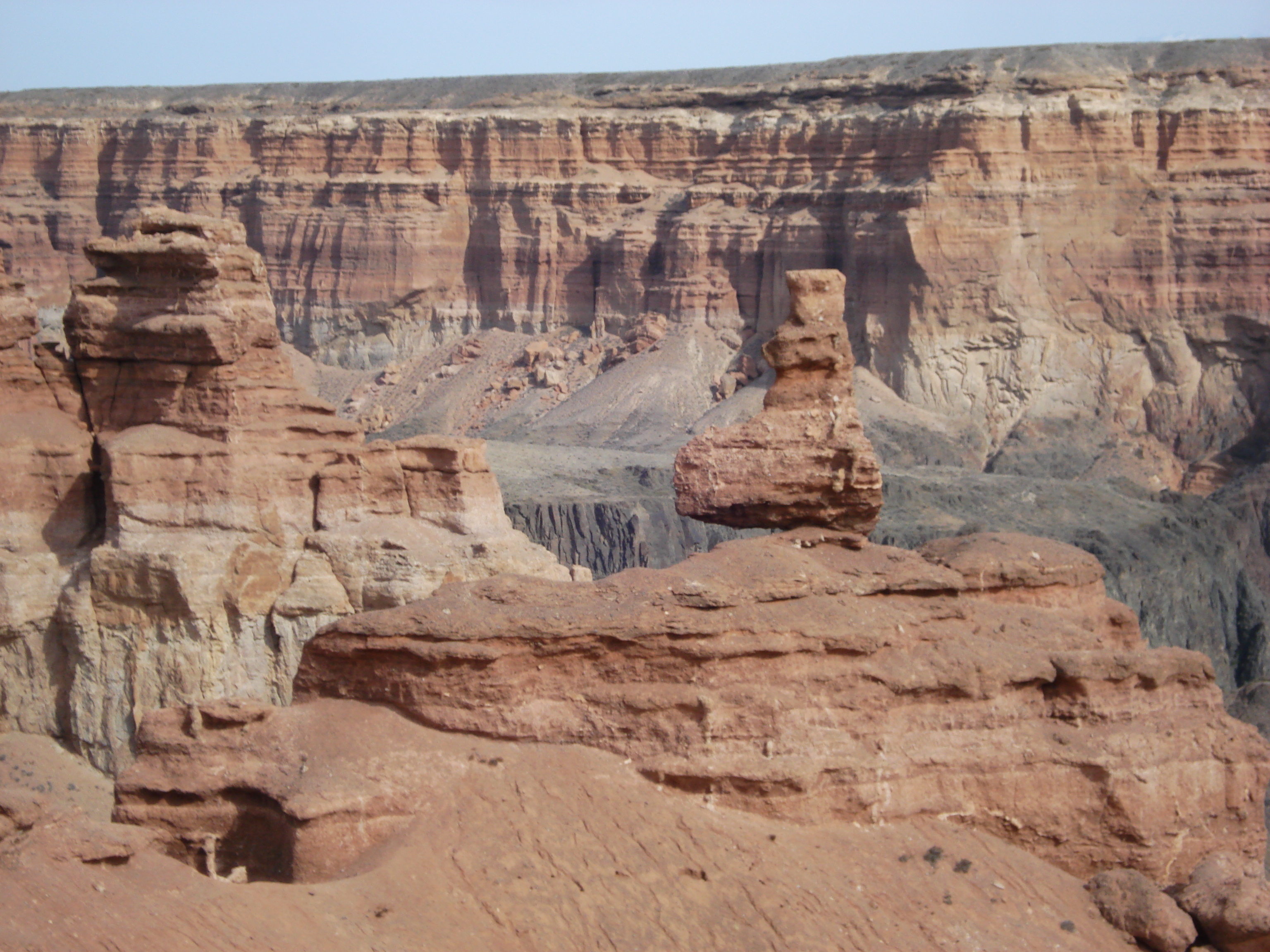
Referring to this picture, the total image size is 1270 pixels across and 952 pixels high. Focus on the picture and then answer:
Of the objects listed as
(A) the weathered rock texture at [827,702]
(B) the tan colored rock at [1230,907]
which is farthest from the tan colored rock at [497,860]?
(B) the tan colored rock at [1230,907]

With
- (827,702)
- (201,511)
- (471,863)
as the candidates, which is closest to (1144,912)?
(827,702)

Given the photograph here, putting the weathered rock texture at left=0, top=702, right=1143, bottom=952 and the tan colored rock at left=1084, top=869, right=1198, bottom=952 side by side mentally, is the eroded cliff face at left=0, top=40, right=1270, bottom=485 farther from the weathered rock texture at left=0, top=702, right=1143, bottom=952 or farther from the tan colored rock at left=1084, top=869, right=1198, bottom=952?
the weathered rock texture at left=0, top=702, right=1143, bottom=952

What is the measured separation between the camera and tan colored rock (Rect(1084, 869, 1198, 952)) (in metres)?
13.5

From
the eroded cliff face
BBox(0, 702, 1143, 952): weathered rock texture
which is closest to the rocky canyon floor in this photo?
BBox(0, 702, 1143, 952): weathered rock texture

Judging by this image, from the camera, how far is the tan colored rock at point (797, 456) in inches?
650

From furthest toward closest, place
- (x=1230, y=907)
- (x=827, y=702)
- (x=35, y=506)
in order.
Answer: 1. (x=35, y=506)
2. (x=827, y=702)
3. (x=1230, y=907)

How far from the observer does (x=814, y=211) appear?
7025 centimetres

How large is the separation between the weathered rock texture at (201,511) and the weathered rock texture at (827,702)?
11034 millimetres

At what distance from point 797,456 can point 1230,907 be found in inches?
237

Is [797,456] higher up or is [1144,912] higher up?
[797,456]

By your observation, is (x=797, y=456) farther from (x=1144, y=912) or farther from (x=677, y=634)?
(x=1144, y=912)

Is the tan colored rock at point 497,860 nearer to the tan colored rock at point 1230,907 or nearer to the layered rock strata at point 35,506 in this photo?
the tan colored rock at point 1230,907

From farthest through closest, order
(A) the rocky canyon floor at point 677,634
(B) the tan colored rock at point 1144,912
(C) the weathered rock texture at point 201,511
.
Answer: (C) the weathered rock texture at point 201,511
(B) the tan colored rock at point 1144,912
(A) the rocky canyon floor at point 677,634

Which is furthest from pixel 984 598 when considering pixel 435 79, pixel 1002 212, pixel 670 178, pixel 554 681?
pixel 435 79
